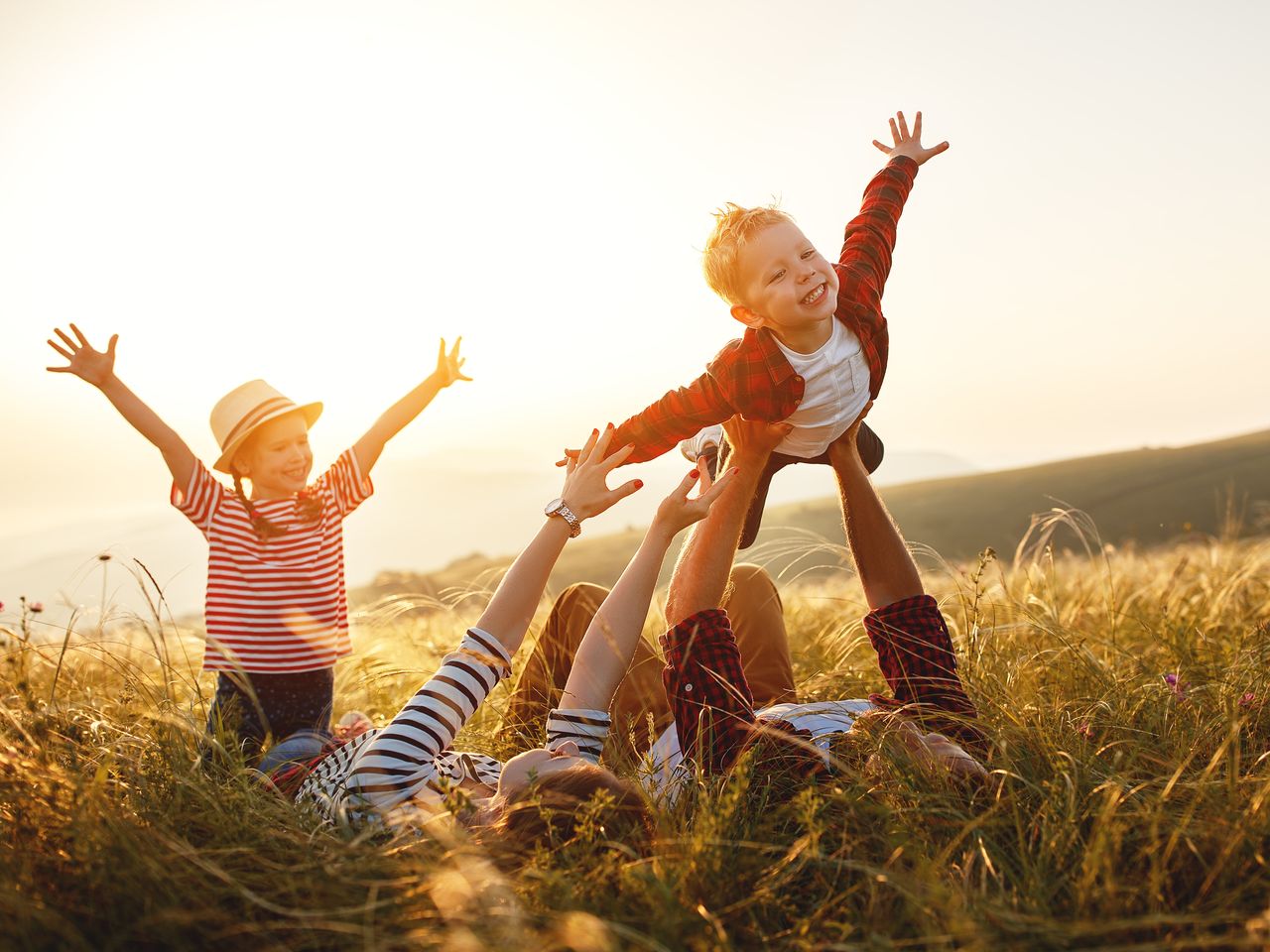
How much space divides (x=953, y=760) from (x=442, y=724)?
55.2 inches

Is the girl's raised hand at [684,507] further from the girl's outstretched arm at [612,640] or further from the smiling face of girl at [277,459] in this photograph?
the smiling face of girl at [277,459]

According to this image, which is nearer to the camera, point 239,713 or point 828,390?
point 828,390

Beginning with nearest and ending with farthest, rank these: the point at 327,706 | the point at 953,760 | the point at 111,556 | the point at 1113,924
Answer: the point at 1113,924 < the point at 953,760 < the point at 111,556 < the point at 327,706

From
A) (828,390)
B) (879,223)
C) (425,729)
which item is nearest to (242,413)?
(425,729)

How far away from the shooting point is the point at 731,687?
2.74 metres

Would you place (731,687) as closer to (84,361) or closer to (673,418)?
(673,418)

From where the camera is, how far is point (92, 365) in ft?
12.3

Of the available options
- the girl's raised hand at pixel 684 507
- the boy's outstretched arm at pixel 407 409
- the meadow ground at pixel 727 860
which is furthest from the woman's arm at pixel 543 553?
the boy's outstretched arm at pixel 407 409

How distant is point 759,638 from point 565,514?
3.80ft

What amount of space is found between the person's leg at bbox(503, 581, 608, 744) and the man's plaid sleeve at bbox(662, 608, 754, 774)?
1.95 ft

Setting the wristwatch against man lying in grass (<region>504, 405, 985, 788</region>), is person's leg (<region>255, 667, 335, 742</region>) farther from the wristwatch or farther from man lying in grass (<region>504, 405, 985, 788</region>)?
the wristwatch

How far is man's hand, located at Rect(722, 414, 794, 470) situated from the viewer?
10.9 feet

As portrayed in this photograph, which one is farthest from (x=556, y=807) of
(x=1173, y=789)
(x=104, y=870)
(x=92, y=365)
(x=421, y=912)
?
(x=92, y=365)

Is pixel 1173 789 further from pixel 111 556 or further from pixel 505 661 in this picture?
pixel 111 556
